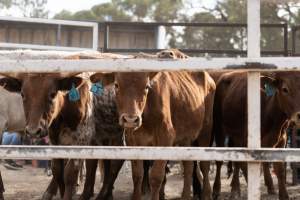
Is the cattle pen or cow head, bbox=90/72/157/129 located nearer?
the cattle pen

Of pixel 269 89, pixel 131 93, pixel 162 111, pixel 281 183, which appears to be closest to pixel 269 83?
pixel 269 89

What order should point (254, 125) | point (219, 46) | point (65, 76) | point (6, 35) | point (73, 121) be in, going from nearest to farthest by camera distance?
point (254, 125) → point (65, 76) → point (73, 121) → point (6, 35) → point (219, 46)

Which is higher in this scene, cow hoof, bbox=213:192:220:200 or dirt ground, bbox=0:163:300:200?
cow hoof, bbox=213:192:220:200

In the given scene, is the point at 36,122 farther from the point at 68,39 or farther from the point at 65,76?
the point at 68,39

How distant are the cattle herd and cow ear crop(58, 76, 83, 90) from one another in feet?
0.03

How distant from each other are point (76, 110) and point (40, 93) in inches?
34.5

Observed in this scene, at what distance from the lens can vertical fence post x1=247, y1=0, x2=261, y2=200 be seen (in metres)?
3.13

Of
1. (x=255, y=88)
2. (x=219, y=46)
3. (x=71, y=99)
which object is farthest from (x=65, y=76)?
(x=219, y=46)

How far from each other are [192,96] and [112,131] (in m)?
1.23

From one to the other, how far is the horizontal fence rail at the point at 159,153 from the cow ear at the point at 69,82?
2.41 metres

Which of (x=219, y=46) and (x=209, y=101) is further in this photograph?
(x=219, y=46)

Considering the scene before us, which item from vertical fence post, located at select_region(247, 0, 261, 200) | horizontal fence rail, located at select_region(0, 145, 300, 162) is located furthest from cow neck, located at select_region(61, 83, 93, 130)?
vertical fence post, located at select_region(247, 0, 261, 200)

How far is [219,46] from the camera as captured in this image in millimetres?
30906

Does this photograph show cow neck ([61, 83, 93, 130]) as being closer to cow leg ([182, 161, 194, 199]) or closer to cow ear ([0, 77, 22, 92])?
cow ear ([0, 77, 22, 92])
